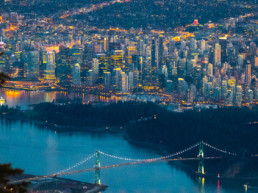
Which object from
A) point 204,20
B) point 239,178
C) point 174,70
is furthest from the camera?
point 204,20

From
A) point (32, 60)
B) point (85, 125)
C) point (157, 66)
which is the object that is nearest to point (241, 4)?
point (157, 66)

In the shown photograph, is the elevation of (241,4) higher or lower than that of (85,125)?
higher

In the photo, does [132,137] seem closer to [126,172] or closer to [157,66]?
[126,172]

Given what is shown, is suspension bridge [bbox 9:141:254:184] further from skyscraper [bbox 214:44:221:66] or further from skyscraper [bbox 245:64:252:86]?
skyscraper [bbox 214:44:221:66]

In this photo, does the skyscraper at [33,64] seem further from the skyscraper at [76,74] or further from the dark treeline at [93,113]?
the dark treeline at [93,113]

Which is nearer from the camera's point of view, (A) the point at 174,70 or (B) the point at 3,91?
(B) the point at 3,91

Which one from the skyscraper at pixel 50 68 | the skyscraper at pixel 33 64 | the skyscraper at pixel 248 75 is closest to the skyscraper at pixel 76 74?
the skyscraper at pixel 50 68
